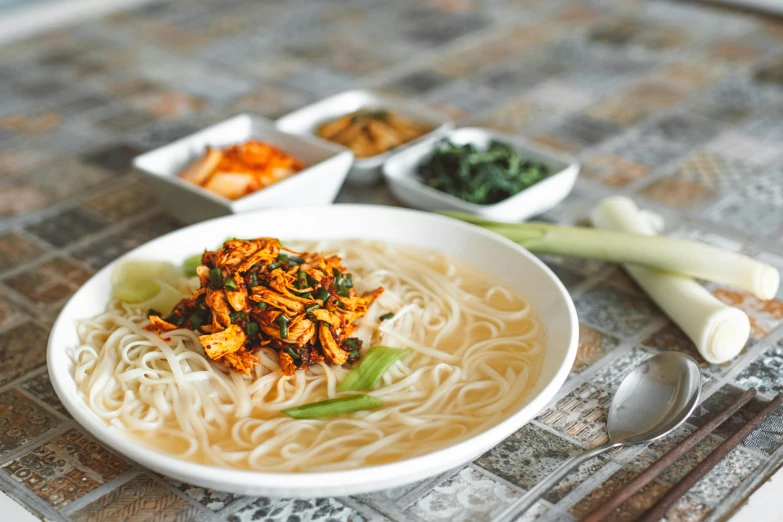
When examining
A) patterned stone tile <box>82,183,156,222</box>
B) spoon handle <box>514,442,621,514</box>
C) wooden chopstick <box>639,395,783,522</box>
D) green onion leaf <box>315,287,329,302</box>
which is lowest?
patterned stone tile <box>82,183,156,222</box>

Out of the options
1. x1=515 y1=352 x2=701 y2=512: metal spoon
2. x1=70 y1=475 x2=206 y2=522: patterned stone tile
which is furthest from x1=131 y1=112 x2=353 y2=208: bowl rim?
x1=515 y1=352 x2=701 y2=512: metal spoon

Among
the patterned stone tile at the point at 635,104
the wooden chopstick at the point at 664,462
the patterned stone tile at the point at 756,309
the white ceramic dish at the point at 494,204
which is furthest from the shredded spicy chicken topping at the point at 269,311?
the patterned stone tile at the point at 635,104

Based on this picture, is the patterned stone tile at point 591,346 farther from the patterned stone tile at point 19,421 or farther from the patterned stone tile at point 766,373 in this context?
the patterned stone tile at point 19,421

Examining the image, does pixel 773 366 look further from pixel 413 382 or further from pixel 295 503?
pixel 295 503

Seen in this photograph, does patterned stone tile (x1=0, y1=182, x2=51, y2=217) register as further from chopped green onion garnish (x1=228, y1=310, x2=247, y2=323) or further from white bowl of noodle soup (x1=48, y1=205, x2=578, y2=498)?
chopped green onion garnish (x1=228, y1=310, x2=247, y2=323)

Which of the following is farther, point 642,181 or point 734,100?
point 734,100

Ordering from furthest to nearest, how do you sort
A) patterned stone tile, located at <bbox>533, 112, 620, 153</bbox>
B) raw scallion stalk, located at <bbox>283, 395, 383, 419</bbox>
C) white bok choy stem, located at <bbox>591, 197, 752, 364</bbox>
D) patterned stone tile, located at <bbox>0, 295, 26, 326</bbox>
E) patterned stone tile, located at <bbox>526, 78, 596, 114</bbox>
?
patterned stone tile, located at <bbox>526, 78, 596, 114</bbox>, patterned stone tile, located at <bbox>533, 112, 620, 153</bbox>, patterned stone tile, located at <bbox>0, 295, 26, 326</bbox>, white bok choy stem, located at <bbox>591, 197, 752, 364</bbox>, raw scallion stalk, located at <bbox>283, 395, 383, 419</bbox>

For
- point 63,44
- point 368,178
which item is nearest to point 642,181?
point 368,178
